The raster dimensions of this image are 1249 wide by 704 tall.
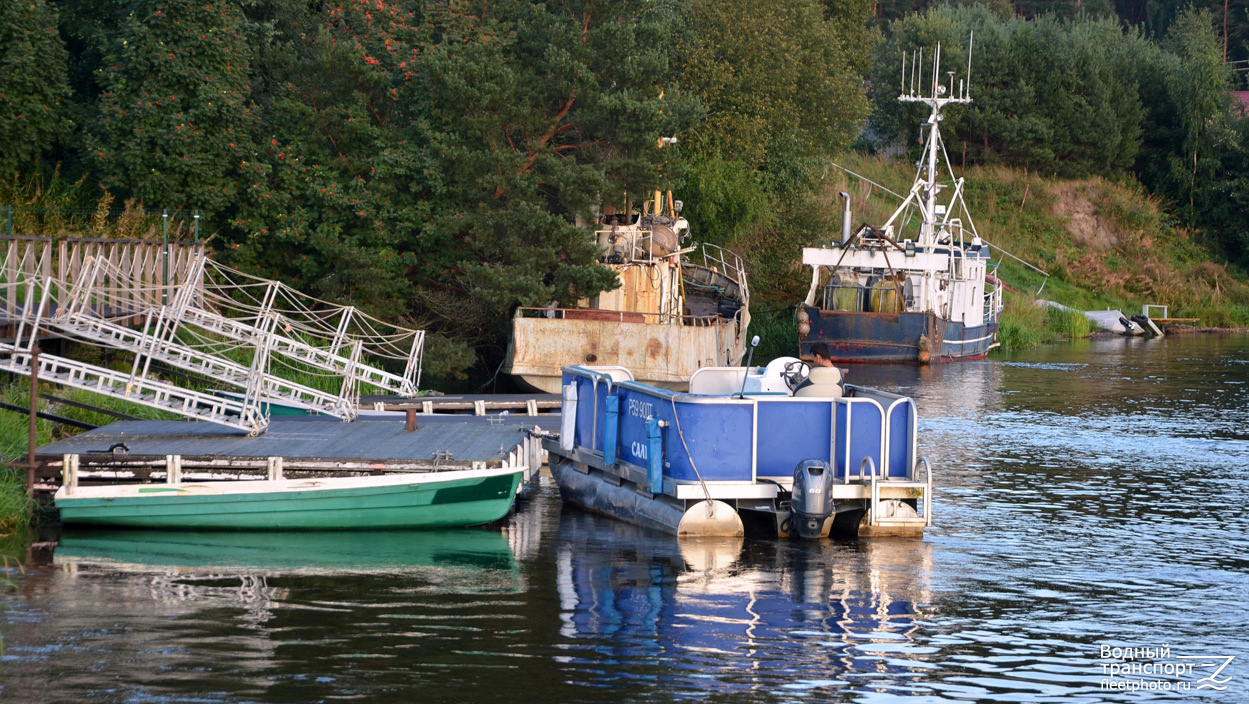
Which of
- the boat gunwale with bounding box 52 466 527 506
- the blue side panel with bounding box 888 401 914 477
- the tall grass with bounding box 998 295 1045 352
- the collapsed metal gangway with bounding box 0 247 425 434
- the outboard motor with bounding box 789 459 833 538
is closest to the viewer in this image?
the outboard motor with bounding box 789 459 833 538

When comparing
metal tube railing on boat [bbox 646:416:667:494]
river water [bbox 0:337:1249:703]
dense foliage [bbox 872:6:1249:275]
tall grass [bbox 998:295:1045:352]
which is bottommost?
river water [bbox 0:337:1249:703]

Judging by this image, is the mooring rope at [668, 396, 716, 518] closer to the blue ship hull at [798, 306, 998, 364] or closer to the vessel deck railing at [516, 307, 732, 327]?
the vessel deck railing at [516, 307, 732, 327]

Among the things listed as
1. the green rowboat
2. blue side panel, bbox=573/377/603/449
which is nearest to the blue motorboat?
blue side panel, bbox=573/377/603/449

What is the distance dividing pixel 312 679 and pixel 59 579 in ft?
14.0

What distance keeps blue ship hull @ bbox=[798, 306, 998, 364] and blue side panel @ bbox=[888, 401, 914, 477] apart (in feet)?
82.7

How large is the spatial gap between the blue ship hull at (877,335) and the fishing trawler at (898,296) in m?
0.03

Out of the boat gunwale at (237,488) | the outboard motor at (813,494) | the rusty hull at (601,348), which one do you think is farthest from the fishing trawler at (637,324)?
the outboard motor at (813,494)

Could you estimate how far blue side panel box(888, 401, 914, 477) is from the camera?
15.3 meters

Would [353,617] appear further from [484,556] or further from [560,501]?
[560,501]

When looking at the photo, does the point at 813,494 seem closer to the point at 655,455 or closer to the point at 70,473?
the point at 655,455

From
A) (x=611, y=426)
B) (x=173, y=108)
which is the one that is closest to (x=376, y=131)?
(x=173, y=108)

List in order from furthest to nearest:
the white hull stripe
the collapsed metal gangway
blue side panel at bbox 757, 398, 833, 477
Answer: the white hull stripe, the collapsed metal gangway, blue side panel at bbox 757, 398, 833, 477

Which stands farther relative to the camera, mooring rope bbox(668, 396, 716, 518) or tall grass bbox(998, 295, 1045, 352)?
tall grass bbox(998, 295, 1045, 352)

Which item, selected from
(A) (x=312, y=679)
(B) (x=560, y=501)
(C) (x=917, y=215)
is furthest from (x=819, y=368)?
(C) (x=917, y=215)
